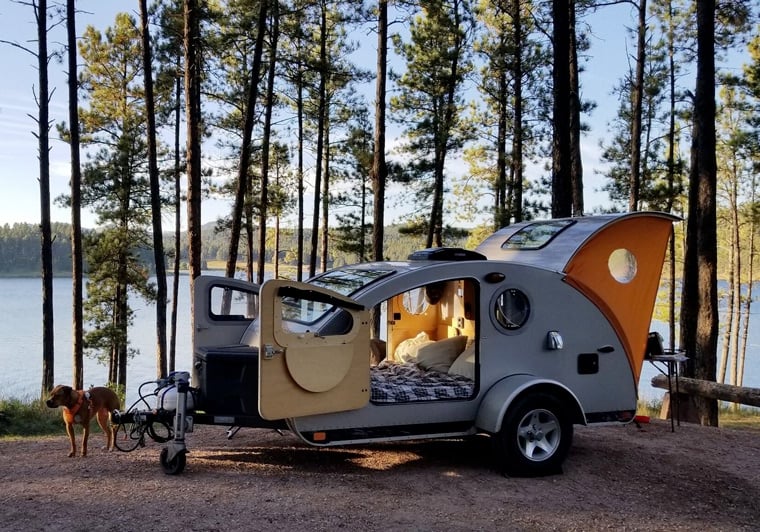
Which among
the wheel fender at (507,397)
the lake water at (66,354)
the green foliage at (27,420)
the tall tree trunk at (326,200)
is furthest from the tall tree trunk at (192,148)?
the tall tree trunk at (326,200)

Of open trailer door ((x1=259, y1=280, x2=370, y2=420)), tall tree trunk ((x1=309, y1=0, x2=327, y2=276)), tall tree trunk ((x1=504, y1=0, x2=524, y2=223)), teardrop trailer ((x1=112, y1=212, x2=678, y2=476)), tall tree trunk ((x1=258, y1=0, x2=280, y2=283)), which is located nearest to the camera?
open trailer door ((x1=259, y1=280, x2=370, y2=420))

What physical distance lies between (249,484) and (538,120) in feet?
57.1

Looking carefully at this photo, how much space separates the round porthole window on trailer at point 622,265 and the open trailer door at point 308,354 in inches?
115

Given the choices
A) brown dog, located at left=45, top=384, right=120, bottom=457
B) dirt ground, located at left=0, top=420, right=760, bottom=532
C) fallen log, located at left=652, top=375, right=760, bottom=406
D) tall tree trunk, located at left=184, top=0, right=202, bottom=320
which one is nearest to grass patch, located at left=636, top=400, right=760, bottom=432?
fallen log, located at left=652, top=375, right=760, bottom=406

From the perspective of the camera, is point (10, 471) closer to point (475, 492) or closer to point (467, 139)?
point (475, 492)

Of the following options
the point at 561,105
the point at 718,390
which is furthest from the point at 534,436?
the point at 561,105

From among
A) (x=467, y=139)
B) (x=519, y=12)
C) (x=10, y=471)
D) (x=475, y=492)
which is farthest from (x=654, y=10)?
(x=10, y=471)

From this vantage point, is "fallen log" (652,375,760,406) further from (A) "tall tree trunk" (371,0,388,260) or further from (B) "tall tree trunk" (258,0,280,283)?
(B) "tall tree trunk" (258,0,280,283)

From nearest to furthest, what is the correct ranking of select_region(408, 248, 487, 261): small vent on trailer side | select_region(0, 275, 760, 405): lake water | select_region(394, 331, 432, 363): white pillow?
1. select_region(408, 248, 487, 261): small vent on trailer side
2. select_region(394, 331, 432, 363): white pillow
3. select_region(0, 275, 760, 405): lake water

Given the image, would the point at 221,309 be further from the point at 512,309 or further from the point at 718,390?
the point at 718,390

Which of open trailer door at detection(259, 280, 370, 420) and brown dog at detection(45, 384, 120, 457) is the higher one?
open trailer door at detection(259, 280, 370, 420)

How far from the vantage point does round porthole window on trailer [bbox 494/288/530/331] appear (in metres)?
6.40

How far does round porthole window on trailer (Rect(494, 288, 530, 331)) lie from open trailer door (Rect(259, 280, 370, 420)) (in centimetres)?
142

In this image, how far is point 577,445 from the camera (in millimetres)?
7422
